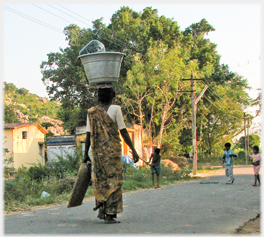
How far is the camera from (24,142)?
38125 millimetres

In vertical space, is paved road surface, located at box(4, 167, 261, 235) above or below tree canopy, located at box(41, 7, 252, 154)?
below

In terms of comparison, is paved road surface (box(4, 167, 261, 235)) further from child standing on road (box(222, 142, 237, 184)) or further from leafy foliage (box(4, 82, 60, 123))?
leafy foliage (box(4, 82, 60, 123))

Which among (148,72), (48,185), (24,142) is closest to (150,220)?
(48,185)

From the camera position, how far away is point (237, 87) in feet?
179

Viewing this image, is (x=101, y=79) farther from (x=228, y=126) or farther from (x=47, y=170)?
(x=228, y=126)

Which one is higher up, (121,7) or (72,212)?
(121,7)

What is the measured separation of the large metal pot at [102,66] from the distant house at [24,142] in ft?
97.4

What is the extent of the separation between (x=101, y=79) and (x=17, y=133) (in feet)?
106

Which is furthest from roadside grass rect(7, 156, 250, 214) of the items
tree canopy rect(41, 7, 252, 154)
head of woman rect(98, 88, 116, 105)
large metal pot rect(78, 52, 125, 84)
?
tree canopy rect(41, 7, 252, 154)

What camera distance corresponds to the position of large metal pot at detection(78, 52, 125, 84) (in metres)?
6.34

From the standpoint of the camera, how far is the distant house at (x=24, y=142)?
117ft

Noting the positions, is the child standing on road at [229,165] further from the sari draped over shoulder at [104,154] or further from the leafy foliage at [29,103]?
the leafy foliage at [29,103]

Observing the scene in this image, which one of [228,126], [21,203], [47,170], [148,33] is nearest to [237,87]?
[228,126]

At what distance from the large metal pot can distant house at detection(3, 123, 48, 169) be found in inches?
1168
